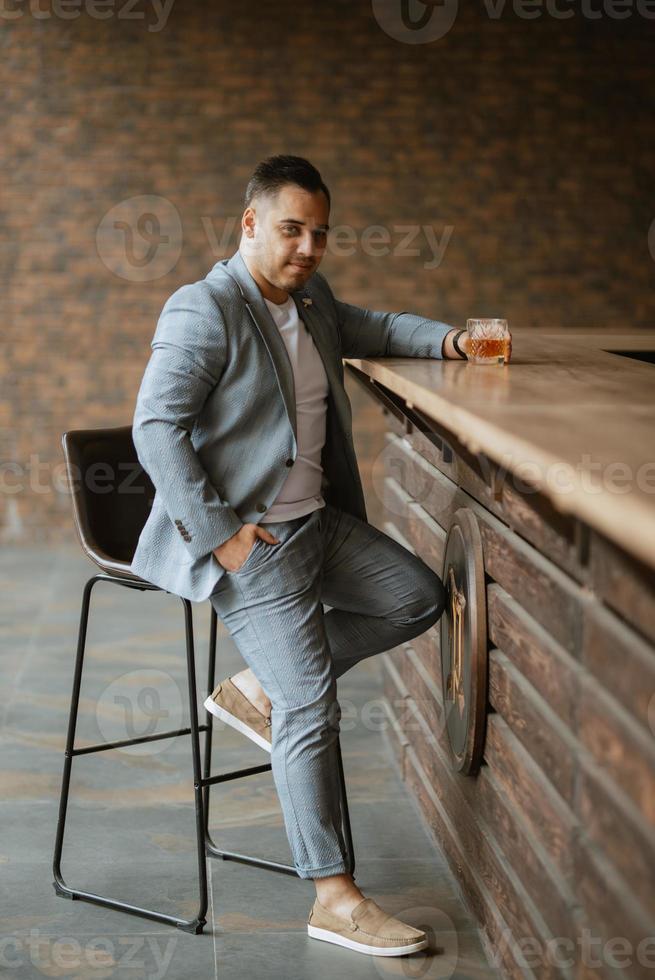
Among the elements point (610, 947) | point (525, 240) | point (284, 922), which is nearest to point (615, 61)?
point (525, 240)

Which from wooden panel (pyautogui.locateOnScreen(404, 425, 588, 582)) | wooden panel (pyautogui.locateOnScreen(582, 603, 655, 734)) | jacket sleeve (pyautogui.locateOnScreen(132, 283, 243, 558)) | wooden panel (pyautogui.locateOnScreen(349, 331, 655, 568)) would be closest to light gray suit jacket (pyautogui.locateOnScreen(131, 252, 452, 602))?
jacket sleeve (pyautogui.locateOnScreen(132, 283, 243, 558))

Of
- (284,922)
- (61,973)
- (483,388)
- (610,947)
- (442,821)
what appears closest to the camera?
(610,947)

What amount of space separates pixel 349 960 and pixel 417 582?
843 mm

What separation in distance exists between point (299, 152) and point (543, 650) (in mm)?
4931

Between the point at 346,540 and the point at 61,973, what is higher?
the point at 346,540

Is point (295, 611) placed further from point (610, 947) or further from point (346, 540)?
point (610, 947)

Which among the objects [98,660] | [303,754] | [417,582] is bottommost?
[98,660]

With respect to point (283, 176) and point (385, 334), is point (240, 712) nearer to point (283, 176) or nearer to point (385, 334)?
point (385, 334)

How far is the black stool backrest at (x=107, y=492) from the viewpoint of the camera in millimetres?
2668

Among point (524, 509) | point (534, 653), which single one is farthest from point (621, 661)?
point (524, 509)

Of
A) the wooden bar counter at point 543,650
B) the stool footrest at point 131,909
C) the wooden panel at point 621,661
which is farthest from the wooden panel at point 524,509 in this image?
the stool footrest at point 131,909

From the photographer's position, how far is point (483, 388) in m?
2.21

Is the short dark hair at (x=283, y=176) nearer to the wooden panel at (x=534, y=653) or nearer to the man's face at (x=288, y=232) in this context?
the man's face at (x=288, y=232)

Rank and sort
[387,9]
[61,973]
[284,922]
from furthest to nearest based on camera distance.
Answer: [387,9], [284,922], [61,973]
